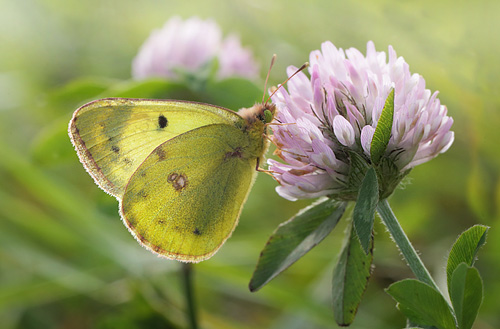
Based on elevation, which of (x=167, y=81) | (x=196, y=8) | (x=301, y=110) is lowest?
(x=196, y=8)

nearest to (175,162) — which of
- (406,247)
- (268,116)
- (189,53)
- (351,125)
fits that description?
(268,116)

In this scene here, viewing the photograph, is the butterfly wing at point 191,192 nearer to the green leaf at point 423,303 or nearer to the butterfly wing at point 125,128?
the butterfly wing at point 125,128

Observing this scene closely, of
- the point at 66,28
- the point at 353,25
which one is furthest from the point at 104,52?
the point at 353,25

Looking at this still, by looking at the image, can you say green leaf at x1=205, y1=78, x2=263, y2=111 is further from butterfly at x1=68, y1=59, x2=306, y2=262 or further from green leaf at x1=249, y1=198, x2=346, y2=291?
green leaf at x1=249, y1=198, x2=346, y2=291

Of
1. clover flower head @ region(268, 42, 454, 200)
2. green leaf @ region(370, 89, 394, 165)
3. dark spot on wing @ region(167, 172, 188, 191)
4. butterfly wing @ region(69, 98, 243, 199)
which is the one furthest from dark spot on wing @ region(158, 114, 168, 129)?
green leaf @ region(370, 89, 394, 165)

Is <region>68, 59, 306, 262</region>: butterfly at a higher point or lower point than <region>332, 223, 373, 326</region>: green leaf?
lower

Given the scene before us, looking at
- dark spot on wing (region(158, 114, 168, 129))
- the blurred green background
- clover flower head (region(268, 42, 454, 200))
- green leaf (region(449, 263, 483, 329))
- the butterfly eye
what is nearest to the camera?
green leaf (region(449, 263, 483, 329))

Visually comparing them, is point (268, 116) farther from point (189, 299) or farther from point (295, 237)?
point (189, 299)

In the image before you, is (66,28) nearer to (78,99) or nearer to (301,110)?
(78,99)
